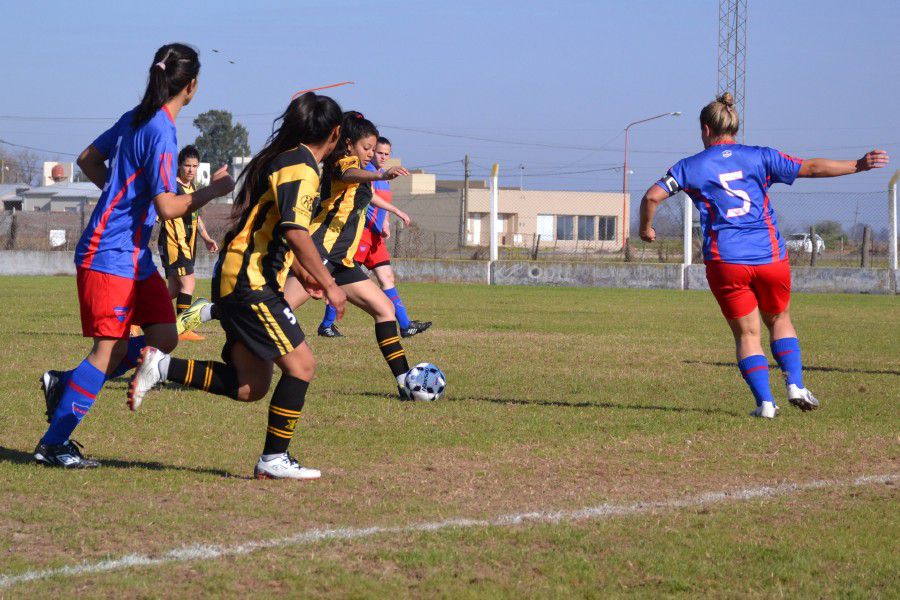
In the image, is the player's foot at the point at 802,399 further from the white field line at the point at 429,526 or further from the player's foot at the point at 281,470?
the player's foot at the point at 281,470

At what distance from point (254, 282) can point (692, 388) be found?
457cm

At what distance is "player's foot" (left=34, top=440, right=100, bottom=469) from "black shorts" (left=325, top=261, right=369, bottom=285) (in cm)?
308

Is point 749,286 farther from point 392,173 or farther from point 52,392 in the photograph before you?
point 52,392

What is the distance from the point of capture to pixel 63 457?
17.9 ft

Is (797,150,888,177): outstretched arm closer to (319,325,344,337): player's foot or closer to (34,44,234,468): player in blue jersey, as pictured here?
(34,44,234,468): player in blue jersey

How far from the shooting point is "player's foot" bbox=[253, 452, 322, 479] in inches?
208

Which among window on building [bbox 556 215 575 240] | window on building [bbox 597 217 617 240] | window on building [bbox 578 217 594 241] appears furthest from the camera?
window on building [bbox 556 215 575 240]

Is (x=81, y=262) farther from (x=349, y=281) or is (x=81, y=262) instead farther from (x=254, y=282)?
(x=349, y=281)

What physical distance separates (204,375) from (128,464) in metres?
0.66

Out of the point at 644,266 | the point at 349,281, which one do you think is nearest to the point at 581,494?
the point at 349,281

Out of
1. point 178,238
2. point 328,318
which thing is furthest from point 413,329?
point 178,238

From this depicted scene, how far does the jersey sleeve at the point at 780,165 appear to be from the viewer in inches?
286

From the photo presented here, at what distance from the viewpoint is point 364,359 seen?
10508 mm

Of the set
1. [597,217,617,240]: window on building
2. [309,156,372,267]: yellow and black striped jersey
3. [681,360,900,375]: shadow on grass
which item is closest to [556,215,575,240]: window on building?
[597,217,617,240]: window on building
